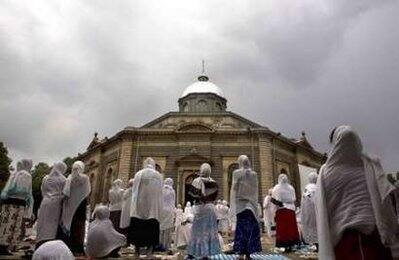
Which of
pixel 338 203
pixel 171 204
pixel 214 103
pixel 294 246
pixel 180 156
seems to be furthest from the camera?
pixel 214 103

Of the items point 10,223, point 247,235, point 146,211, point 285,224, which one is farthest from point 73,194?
point 285,224

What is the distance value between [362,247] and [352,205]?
0.38 metres

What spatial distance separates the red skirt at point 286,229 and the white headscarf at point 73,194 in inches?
175

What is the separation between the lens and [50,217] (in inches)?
294

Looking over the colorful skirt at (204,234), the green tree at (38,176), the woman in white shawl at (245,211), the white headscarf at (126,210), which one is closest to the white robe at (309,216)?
the woman in white shawl at (245,211)

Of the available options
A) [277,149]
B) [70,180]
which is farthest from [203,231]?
[277,149]

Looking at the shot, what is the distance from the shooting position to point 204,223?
24.7 ft

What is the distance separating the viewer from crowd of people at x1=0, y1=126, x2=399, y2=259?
362 cm

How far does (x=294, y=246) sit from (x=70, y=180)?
5556 mm

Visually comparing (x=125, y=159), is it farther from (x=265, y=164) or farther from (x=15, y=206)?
(x=15, y=206)

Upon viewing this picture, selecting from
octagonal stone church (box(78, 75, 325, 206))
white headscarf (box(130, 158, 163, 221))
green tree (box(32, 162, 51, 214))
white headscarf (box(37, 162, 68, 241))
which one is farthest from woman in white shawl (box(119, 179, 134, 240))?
green tree (box(32, 162, 51, 214))

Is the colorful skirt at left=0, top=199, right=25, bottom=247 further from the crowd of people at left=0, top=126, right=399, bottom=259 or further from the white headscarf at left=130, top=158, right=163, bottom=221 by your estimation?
the white headscarf at left=130, top=158, right=163, bottom=221

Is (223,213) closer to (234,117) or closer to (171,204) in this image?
(171,204)

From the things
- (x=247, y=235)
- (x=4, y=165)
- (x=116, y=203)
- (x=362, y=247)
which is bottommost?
(x=362, y=247)
